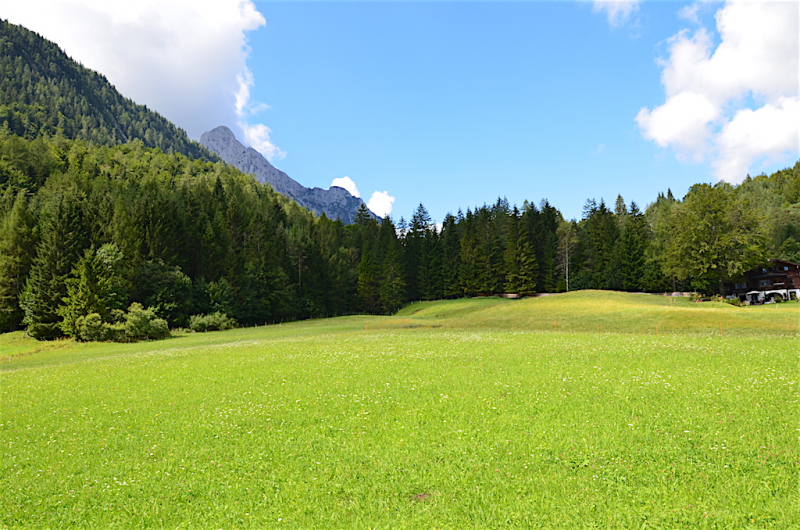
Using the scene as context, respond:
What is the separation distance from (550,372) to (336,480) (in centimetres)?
1222

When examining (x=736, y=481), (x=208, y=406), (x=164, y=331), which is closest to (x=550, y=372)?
(x=736, y=481)

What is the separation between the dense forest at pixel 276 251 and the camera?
58656 millimetres

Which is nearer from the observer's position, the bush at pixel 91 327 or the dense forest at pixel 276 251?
the bush at pixel 91 327

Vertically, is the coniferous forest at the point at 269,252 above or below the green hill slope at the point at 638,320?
above

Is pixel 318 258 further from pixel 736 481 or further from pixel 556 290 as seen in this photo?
pixel 736 481

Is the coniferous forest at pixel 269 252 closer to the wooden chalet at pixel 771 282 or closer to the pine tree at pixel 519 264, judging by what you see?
the pine tree at pixel 519 264

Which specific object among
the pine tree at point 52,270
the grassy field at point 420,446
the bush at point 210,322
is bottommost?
the grassy field at point 420,446

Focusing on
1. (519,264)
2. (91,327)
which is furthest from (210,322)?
(519,264)

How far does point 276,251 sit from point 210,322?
91.6 ft

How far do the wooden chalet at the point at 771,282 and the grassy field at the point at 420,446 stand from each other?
255 feet

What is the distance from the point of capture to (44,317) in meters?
55.7

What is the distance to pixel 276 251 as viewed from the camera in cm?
9075


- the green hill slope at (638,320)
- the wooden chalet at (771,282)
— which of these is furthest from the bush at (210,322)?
the wooden chalet at (771,282)

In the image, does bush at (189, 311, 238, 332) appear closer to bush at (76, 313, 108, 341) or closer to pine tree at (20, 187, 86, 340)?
bush at (76, 313, 108, 341)
